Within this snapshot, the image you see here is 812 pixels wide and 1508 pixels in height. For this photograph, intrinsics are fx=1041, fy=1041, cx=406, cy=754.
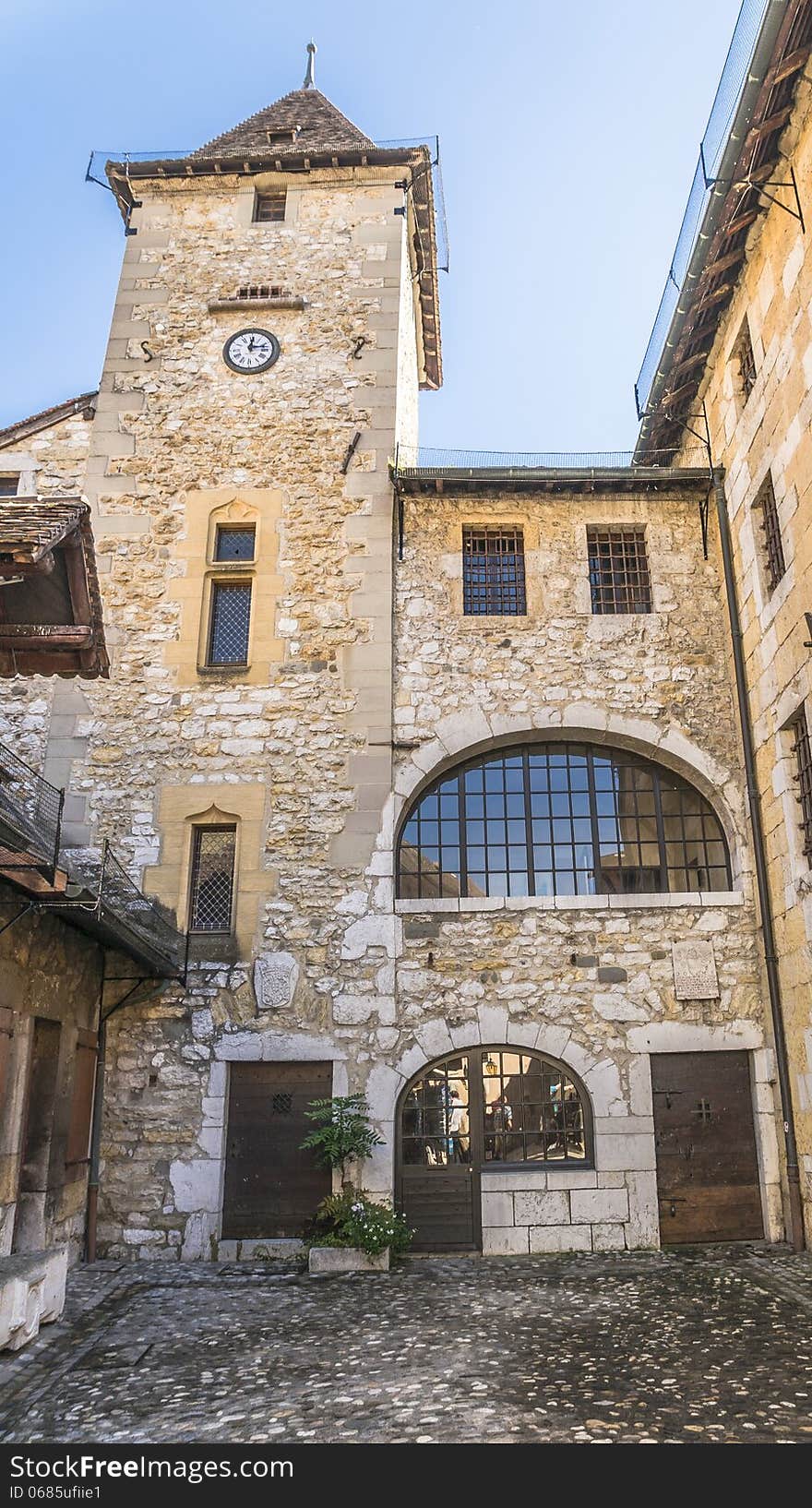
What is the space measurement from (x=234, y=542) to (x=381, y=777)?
3.29m

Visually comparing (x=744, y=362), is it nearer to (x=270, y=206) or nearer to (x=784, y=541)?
(x=784, y=541)

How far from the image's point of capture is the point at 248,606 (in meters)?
11.4

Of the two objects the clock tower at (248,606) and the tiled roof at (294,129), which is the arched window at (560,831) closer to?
the clock tower at (248,606)

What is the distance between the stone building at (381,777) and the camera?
961 cm

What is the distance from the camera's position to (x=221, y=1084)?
9734 mm

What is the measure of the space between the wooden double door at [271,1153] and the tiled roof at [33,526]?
5843 millimetres

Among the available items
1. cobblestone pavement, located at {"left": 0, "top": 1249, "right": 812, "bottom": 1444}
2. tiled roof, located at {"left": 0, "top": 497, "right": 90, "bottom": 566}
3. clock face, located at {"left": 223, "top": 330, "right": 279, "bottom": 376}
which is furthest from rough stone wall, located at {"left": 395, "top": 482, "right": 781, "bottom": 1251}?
tiled roof, located at {"left": 0, "top": 497, "right": 90, "bottom": 566}

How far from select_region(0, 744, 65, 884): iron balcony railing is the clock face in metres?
5.28

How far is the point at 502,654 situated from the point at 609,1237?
570 centimetres

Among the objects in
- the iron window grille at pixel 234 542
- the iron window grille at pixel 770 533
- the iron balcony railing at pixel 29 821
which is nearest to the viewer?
the iron balcony railing at pixel 29 821

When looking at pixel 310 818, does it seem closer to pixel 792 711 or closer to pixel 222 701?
pixel 222 701

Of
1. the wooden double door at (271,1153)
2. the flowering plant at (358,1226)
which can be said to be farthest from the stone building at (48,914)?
the flowering plant at (358,1226)

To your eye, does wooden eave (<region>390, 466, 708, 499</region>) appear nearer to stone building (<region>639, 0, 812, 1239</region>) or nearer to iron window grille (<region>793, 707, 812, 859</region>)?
stone building (<region>639, 0, 812, 1239</region>)

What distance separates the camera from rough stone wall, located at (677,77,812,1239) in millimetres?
8969
